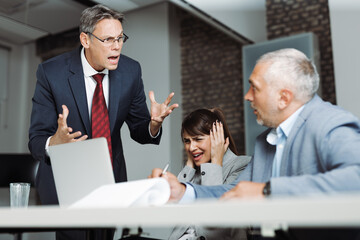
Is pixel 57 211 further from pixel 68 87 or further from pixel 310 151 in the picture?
pixel 68 87

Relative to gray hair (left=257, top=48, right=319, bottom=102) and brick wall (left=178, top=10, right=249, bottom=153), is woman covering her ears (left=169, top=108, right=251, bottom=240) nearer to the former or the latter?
gray hair (left=257, top=48, right=319, bottom=102)

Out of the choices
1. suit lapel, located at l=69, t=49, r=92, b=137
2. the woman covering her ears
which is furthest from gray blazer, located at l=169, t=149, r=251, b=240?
suit lapel, located at l=69, t=49, r=92, b=137

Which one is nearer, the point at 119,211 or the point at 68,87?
the point at 119,211

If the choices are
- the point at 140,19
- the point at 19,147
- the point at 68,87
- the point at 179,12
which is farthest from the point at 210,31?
the point at 68,87

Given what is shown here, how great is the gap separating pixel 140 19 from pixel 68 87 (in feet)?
14.9

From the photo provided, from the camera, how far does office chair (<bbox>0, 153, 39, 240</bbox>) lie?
4711 mm

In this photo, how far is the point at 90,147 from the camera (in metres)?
1.13

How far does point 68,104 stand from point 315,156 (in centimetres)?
116

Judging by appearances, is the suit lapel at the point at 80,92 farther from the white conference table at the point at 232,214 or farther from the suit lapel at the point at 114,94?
the white conference table at the point at 232,214

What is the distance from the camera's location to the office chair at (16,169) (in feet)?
15.5

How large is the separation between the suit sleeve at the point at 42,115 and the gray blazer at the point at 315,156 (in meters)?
0.84

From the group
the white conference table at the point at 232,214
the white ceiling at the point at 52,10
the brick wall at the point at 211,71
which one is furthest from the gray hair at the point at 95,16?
the brick wall at the point at 211,71

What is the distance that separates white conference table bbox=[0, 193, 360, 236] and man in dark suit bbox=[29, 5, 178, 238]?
1065mm

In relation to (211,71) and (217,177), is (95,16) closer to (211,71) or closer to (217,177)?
(217,177)
